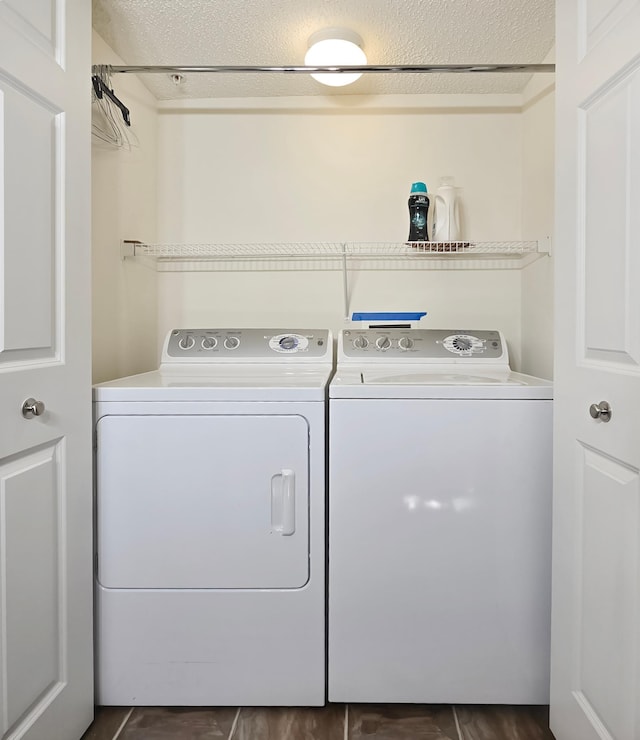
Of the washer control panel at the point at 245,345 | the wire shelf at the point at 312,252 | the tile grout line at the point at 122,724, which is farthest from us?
the wire shelf at the point at 312,252

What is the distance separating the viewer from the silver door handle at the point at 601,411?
1097 millimetres

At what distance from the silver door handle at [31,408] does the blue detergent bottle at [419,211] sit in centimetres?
155

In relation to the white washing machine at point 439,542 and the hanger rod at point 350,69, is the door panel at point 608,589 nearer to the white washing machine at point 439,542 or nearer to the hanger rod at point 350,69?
the white washing machine at point 439,542

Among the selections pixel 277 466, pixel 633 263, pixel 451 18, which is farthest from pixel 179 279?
pixel 633 263

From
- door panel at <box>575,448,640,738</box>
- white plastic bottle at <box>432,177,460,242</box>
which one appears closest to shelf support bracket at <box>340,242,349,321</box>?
white plastic bottle at <box>432,177,460,242</box>

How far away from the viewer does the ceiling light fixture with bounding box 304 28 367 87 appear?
181 cm

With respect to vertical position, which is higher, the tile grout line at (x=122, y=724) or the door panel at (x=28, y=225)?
the door panel at (x=28, y=225)

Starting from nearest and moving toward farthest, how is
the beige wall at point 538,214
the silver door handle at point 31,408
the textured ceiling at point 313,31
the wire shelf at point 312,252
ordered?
1. the silver door handle at point 31,408
2. the textured ceiling at point 313,31
3. the beige wall at point 538,214
4. the wire shelf at point 312,252

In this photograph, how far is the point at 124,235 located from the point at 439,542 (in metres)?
1.57

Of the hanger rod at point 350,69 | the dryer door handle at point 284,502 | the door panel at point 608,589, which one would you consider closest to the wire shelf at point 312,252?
the hanger rod at point 350,69

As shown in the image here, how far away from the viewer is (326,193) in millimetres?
2354

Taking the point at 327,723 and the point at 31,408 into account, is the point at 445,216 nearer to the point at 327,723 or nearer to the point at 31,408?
the point at 31,408

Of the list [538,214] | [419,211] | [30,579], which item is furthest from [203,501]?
[538,214]

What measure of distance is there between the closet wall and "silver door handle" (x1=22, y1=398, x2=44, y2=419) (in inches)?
43.9
